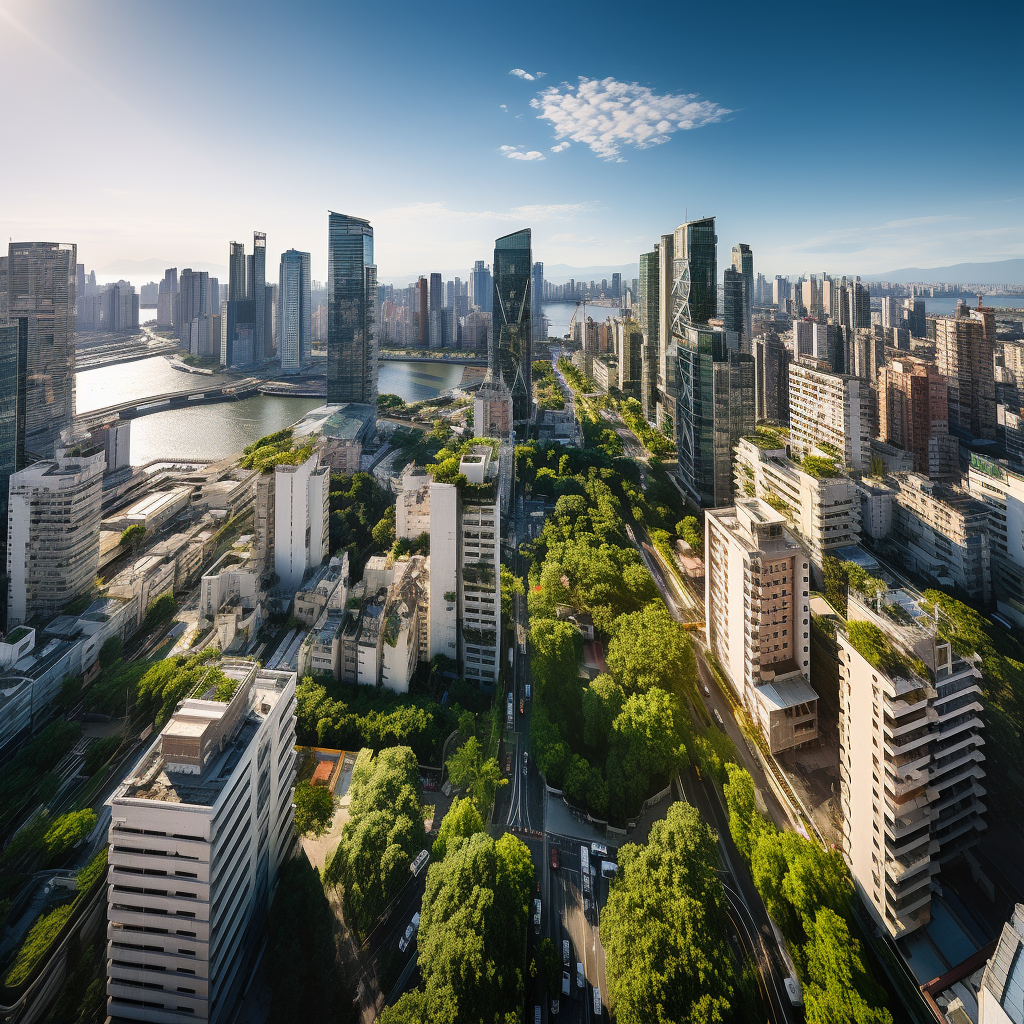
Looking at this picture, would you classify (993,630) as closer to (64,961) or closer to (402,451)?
(64,961)

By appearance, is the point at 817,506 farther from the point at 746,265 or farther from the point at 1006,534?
the point at 746,265

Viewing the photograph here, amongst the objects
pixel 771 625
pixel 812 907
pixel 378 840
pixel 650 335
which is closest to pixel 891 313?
→ pixel 650 335

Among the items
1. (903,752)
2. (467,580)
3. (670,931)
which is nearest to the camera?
(670,931)

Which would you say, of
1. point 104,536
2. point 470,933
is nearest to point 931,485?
point 470,933

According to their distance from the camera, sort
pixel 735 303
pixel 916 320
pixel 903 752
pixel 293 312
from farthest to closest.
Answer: pixel 293 312, pixel 916 320, pixel 735 303, pixel 903 752

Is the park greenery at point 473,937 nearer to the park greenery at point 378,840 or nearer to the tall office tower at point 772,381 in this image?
the park greenery at point 378,840

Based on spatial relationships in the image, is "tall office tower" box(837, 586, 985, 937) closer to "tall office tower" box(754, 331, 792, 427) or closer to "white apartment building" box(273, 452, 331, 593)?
"white apartment building" box(273, 452, 331, 593)
